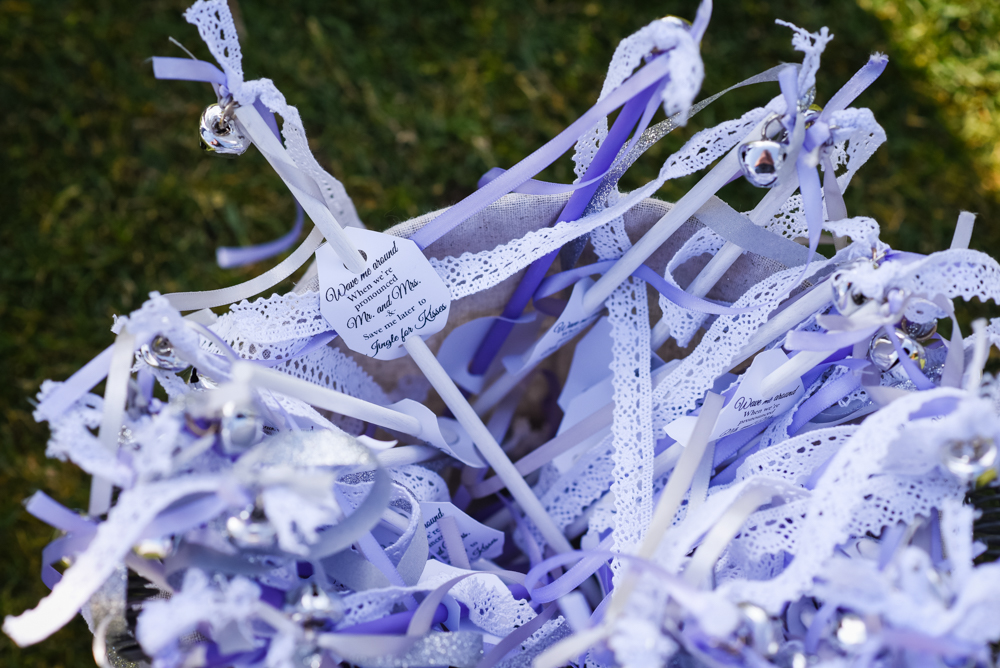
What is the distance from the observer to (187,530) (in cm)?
33

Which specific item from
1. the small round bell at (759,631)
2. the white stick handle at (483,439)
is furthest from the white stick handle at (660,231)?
the small round bell at (759,631)

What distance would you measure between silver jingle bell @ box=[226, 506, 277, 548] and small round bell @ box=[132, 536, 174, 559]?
0.08 feet

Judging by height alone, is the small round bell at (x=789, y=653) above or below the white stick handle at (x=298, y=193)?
below

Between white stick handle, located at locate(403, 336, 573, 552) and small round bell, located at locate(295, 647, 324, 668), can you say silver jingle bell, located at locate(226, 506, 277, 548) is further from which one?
white stick handle, located at locate(403, 336, 573, 552)

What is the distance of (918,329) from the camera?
16.1 inches

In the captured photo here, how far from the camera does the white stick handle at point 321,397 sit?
13.7 inches

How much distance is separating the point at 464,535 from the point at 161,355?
0.22 metres

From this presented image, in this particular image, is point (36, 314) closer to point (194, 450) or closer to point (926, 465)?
point (194, 450)

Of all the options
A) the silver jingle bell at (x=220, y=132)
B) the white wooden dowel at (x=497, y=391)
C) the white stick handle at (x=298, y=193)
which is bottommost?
the white wooden dowel at (x=497, y=391)

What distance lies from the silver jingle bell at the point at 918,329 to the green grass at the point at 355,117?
0.51 metres

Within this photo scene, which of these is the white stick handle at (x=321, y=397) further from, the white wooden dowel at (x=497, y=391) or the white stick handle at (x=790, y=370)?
the white stick handle at (x=790, y=370)

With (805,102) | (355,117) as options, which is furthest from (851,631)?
(355,117)

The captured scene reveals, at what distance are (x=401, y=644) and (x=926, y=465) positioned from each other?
0.26 metres

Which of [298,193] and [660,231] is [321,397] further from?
[660,231]
